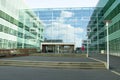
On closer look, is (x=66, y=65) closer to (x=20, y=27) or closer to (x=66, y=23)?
(x=66, y=23)

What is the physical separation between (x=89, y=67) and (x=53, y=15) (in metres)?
44.7

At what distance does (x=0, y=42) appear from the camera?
162ft

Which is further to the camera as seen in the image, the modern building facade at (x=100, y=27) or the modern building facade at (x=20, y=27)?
the modern building facade at (x=20, y=27)

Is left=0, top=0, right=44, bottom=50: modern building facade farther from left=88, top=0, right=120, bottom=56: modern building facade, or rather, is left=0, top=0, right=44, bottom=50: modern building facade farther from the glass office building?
left=88, top=0, right=120, bottom=56: modern building facade

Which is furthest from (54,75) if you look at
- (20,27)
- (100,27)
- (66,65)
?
(20,27)

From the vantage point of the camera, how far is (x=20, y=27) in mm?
64062

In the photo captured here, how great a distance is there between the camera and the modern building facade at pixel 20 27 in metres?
54.5

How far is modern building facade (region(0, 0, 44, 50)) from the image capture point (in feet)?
179

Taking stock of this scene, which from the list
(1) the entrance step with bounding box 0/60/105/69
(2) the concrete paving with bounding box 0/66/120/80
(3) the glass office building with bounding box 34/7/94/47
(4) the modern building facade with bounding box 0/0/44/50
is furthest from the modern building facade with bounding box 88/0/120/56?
(2) the concrete paving with bounding box 0/66/120/80

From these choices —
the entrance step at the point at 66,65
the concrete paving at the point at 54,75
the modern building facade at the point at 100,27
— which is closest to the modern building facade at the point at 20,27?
the modern building facade at the point at 100,27

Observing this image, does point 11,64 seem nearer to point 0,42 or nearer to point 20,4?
point 0,42

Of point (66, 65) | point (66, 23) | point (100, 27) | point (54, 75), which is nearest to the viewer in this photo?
point (54, 75)

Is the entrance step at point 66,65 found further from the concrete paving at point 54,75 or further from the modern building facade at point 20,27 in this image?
the modern building facade at point 20,27

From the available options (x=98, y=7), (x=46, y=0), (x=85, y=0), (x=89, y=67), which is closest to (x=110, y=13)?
(x=98, y=7)
